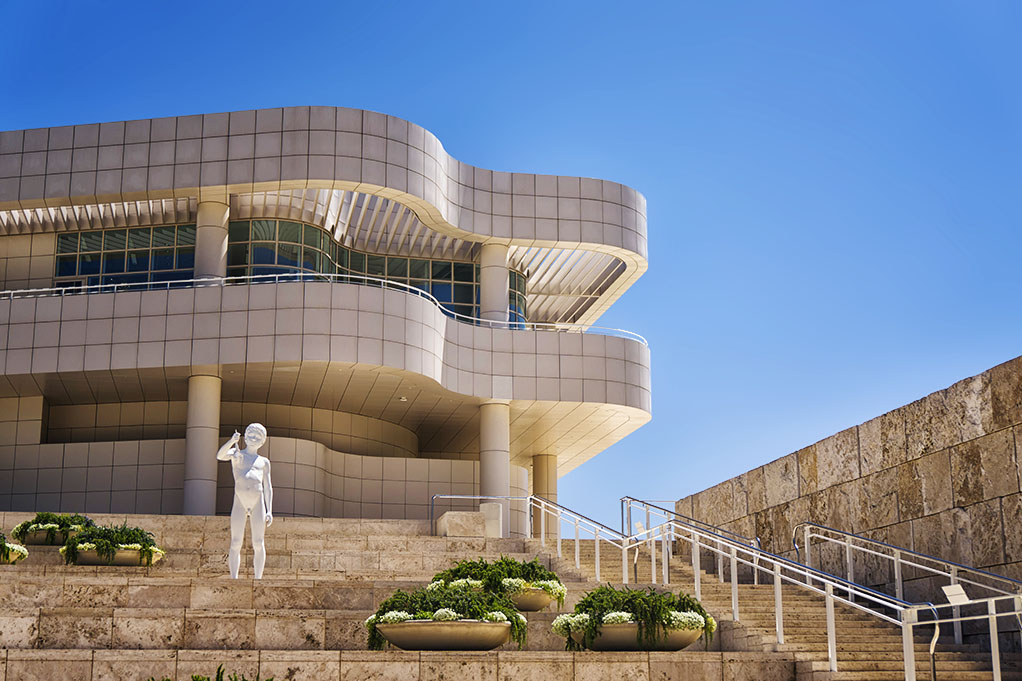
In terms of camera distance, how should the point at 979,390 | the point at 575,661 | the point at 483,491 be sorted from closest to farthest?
1. the point at 575,661
2. the point at 979,390
3. the point at 483,491

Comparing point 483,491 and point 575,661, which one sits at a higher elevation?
point 483,491

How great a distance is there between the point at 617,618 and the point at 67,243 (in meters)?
27.9

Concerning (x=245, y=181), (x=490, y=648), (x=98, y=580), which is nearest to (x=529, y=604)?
(x=490, y=648)

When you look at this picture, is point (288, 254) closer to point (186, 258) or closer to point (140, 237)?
point (186, 258)

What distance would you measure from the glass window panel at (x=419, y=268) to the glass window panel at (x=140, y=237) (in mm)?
8256

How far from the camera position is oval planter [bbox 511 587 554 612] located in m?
16.6

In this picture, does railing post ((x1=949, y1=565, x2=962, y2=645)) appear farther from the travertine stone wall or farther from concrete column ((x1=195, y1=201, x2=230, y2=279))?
concrete column ((x1=195, y1=201, x2=230, y2=279))

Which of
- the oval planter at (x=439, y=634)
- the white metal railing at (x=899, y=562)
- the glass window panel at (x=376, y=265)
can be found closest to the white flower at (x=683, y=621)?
the oval planter at (x=439, y=634)

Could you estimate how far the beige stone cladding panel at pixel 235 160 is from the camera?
32750mm

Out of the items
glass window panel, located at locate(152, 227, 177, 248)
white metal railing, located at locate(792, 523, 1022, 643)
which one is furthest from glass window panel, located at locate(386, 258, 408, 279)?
white metal railing, located at locate(792, 523, 1022, 643)

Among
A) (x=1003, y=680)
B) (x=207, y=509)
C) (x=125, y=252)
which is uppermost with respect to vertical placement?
(x=125, y=252)

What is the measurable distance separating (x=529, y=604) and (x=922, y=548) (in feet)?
21.7

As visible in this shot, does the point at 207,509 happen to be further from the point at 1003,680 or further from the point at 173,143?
the point at 1003,680

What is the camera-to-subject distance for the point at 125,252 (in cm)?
3622
